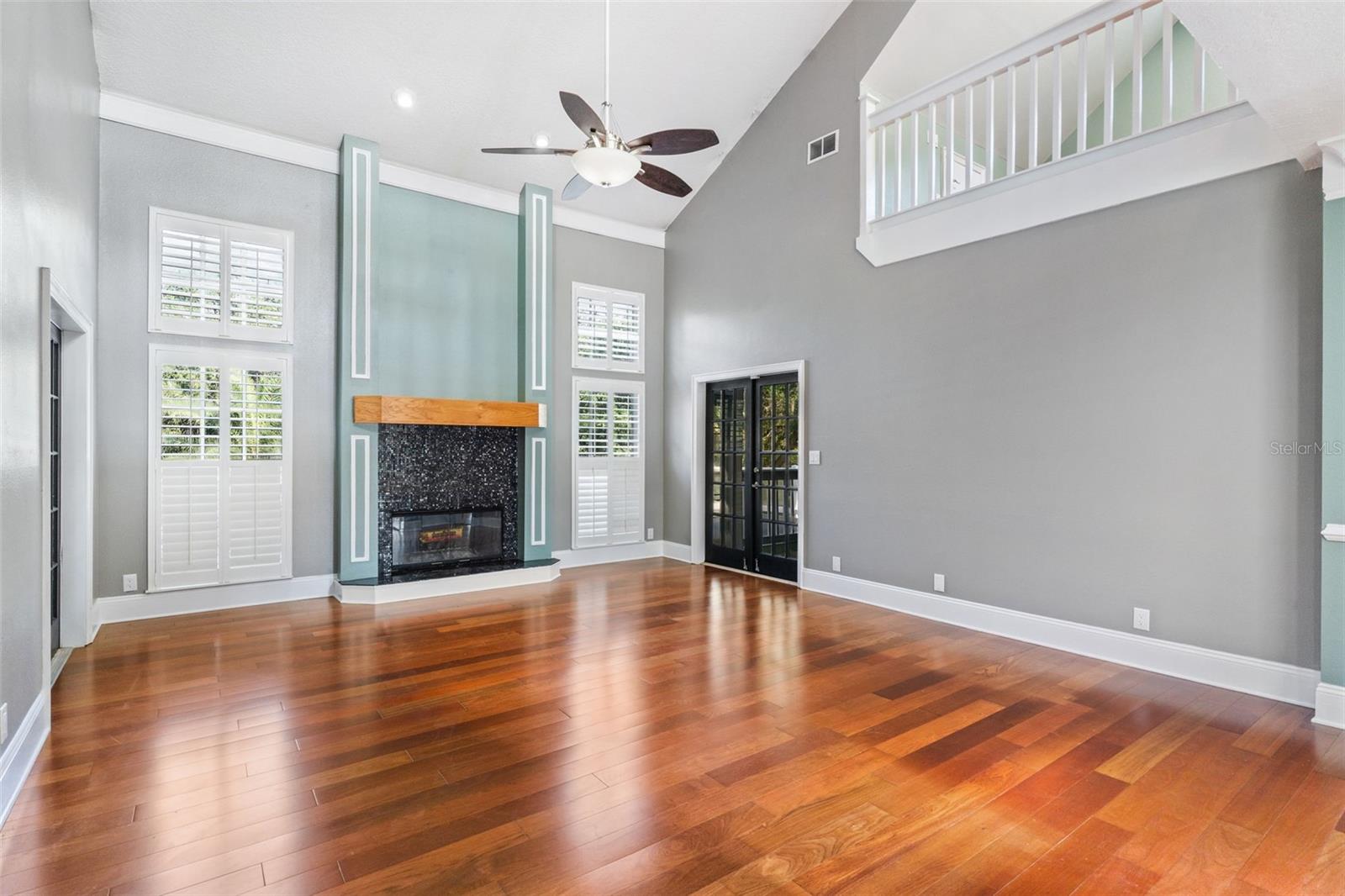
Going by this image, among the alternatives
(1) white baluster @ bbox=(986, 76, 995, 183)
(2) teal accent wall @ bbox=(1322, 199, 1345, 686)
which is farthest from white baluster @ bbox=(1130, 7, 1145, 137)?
(2) teal accent wall @ bbox=(1322, 199, 1345, 686)

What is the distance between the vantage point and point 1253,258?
3.44m

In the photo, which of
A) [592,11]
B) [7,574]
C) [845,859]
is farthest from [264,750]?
[592,11]

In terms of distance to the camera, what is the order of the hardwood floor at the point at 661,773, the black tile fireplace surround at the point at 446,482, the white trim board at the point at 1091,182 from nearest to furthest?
the hardwood floor at the point at 661,773 < the white trim board at the point at 1091,182 < the black tile fireplace surround at the point at 446,482

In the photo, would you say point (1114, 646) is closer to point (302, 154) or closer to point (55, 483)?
point (55, 483)

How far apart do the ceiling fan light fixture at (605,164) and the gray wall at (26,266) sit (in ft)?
7.23

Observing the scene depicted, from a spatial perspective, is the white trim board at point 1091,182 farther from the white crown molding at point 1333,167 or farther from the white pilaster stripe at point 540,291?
the white pilaster stripe at point 540,291

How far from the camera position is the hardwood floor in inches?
78.8

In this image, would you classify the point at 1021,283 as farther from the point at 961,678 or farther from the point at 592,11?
the point at 592,11

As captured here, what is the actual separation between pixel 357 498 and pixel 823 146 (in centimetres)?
515

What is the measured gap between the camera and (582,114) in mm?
3314

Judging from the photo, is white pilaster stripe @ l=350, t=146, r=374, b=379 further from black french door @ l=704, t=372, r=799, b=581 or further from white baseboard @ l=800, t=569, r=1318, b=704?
white baseboard @ l=800, t=569, r=1318, b=704

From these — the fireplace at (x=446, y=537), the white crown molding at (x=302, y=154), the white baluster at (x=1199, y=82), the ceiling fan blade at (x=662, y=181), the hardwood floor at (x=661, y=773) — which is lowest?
the hardwood floor at (x=661, y=773)

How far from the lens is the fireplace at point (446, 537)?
19.5ft

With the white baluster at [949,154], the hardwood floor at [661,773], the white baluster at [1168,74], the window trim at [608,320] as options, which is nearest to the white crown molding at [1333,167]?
Result: the white baluster at [1168,74]
